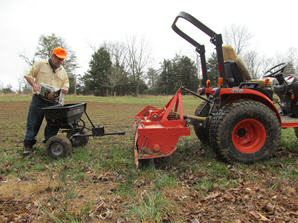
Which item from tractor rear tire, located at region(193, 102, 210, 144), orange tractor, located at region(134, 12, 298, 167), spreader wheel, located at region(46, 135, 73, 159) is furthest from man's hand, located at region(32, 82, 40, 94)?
tractor rear tire, located at region(193, 102, 210, 144)

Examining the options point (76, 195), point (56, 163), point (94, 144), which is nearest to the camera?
point (76, 195)

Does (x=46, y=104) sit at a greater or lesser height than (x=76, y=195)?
greater

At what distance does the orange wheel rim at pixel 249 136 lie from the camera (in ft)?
10.5

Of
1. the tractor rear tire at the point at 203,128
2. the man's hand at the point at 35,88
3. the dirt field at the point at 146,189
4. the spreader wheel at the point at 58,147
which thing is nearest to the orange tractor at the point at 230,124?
the dirt field at the point at 146,189

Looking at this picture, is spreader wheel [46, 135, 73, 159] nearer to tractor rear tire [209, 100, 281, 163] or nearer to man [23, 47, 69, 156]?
man [23, 47, 69, 156]

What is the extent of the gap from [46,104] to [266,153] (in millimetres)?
3898

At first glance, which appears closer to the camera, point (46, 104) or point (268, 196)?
point (268, 196)

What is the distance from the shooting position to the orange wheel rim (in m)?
3.21

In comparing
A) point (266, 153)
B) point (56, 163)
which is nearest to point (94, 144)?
point (56, 163)

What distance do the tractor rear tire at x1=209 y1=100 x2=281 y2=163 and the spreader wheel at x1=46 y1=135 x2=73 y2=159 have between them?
2380 mm

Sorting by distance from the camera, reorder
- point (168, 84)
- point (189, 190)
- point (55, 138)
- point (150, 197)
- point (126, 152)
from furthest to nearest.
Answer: point (168, 84), point (126, 152), point (55, 138), point (189, 190), point (150, 197)

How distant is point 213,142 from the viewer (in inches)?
123

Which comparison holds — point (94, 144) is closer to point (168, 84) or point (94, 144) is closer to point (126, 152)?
point (126, 152)

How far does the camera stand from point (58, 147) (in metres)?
3.59
